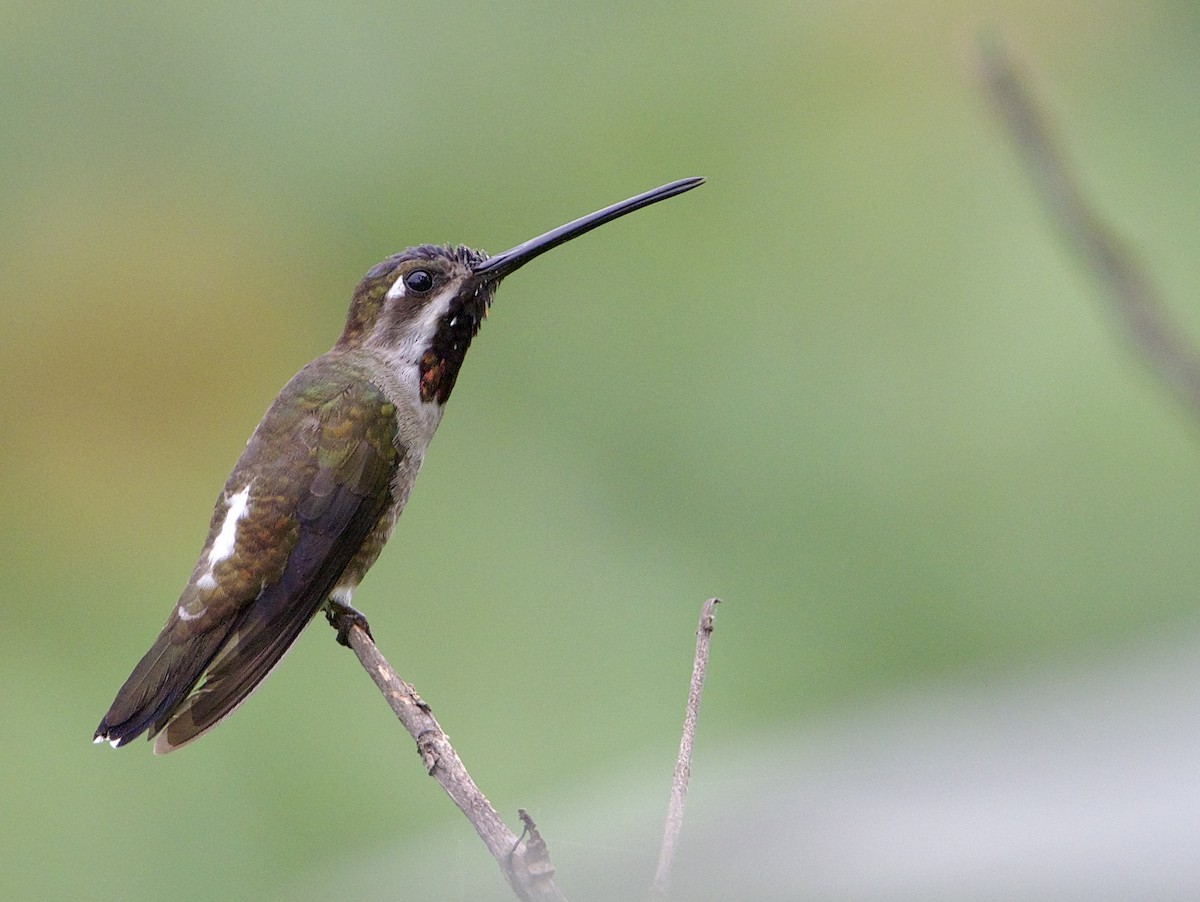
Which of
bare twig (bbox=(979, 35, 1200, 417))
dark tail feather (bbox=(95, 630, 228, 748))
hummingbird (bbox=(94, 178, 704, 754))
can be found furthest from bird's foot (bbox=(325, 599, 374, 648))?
bare twig (bbox=(979, 35, 1200, 417))

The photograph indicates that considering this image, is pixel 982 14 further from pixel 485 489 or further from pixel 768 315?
pixel 485 489

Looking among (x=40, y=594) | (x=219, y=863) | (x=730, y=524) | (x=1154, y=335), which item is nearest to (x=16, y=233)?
(x=40, y=594)

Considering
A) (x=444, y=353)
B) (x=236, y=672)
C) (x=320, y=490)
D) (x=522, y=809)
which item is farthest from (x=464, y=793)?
(x=444, y=353)

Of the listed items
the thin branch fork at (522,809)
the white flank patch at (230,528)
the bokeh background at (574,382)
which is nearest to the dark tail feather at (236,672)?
the white flank patch at (230,528)

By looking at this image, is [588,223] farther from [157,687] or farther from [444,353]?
[157,687]

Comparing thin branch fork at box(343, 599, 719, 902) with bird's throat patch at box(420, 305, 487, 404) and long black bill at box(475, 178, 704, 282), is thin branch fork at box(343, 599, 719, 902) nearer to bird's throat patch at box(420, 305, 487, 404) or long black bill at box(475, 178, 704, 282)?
bird's throat patch at box(420, 305, 487, 404)
